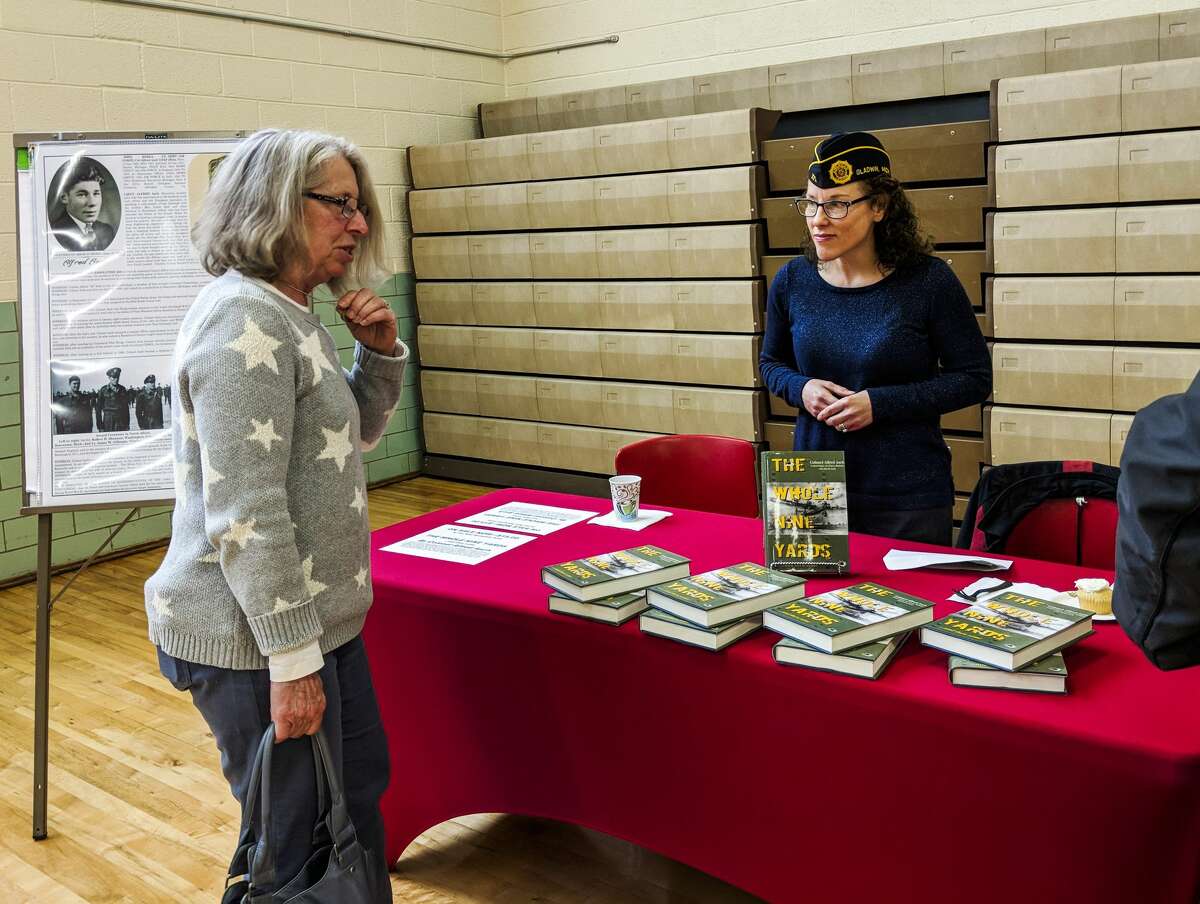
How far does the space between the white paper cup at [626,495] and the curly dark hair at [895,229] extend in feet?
2.36

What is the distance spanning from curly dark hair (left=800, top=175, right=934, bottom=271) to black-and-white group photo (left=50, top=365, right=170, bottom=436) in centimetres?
173

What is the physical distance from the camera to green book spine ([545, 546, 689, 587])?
1913 mm

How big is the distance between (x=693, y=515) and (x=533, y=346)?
11.0 feet

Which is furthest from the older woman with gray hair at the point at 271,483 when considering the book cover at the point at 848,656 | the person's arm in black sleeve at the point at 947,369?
the person's arm in black sleeve at the point at 947,369

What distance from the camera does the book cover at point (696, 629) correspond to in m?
1.71

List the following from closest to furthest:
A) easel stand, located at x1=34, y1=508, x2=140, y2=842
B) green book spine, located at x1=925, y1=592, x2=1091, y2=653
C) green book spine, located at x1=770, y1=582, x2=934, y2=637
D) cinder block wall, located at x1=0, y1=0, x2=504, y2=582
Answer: green book spine, located at x1=925, y1=592, x2=1091, y2=653 → green book spine, located at x1=770, y1=582, x2=934, y2=637 → easel stand, located at x1=34, y1=508, x2=140, y2=842 → cinder block wall, located at x1=0, y1=0, x2=504, y2=582

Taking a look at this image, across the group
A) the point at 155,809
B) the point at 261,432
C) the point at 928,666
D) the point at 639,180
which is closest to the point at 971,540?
the point at 928,666

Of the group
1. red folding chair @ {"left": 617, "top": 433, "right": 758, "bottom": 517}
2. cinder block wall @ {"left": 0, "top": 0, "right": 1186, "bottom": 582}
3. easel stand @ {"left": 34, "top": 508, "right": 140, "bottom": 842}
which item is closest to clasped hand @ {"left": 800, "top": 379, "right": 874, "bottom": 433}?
red folding chair @ {"left": 617, "top": 433, "right": 758, "bottom": 517}

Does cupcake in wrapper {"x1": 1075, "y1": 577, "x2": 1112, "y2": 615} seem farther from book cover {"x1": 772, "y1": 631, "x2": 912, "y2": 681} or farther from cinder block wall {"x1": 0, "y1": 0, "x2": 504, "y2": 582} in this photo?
cinder block wall {"x1": 0, "y1": 0, "x2": 504, "y2": 582}

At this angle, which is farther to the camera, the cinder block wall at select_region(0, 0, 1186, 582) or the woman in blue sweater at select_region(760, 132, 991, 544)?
the cinder block wall at select_region(0, 0, 1186, 582)

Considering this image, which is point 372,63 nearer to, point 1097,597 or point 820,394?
point 820,394

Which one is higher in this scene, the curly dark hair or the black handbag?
the curly dark hair

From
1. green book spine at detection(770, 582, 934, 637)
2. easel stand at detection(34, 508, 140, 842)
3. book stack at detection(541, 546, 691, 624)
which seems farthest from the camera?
easel stand at detection(34, 508, 140, 842)

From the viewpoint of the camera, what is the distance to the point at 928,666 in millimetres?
1602
